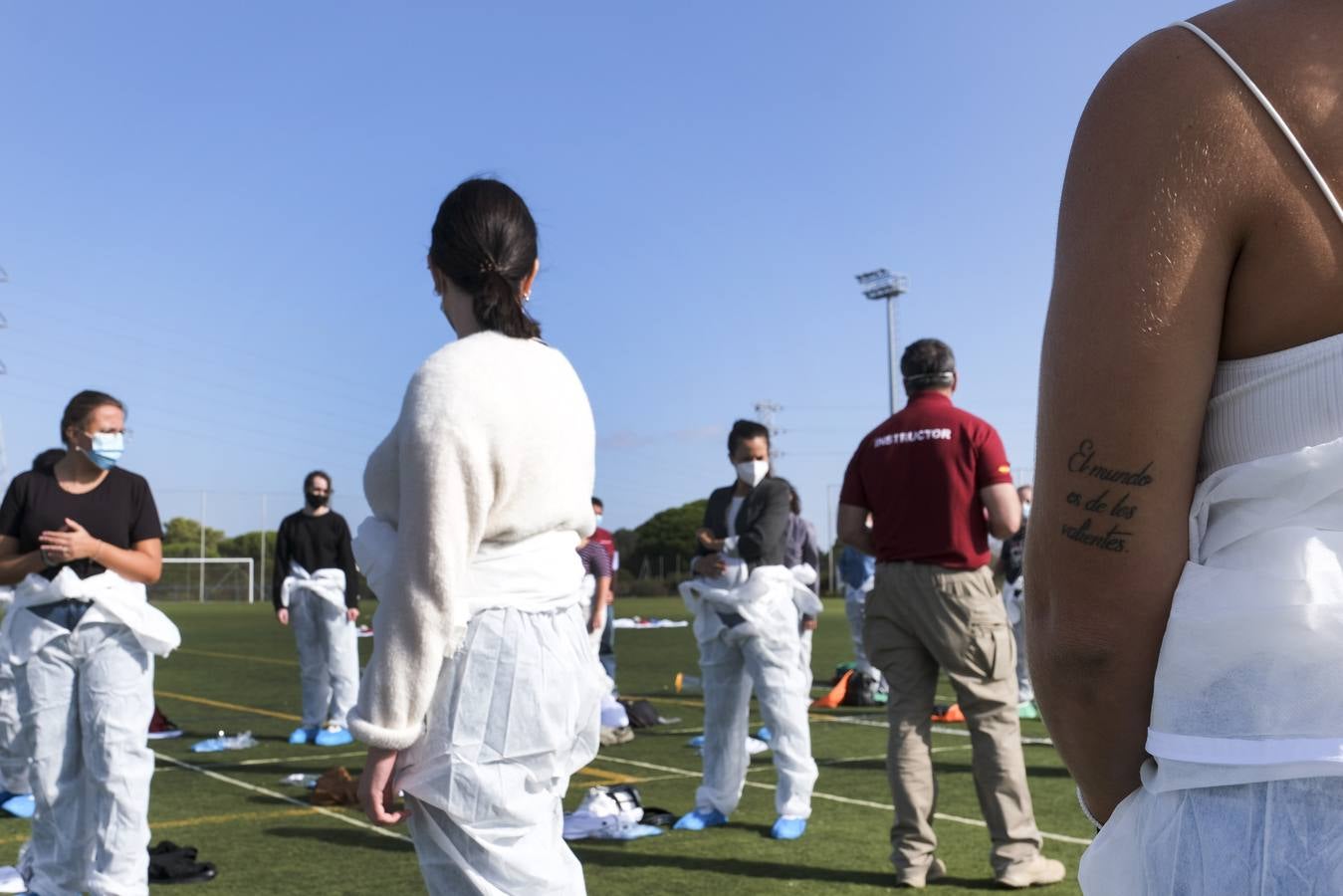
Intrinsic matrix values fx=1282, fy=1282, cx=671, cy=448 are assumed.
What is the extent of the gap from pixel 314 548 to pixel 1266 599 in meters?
10.9

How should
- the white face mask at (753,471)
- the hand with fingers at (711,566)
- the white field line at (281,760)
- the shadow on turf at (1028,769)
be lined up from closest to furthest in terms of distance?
the hand with fingers at (711,566) → the white face mask at (753,471) → the shadow on turf at (1028,769) → the white field line at (281,760)

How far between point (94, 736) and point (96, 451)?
1244 mm

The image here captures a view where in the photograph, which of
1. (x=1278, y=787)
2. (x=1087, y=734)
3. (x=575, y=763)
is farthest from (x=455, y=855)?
(x=1278, y=787)

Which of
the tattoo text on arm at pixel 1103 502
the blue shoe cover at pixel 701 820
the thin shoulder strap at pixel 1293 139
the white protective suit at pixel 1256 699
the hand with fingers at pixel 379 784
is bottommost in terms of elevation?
the blue shoe cover at pixel 701 820

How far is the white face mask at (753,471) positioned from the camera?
7.62 meters

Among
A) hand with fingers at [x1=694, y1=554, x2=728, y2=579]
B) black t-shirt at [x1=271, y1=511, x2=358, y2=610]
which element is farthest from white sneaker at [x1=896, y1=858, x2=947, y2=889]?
black t-shirt at [x1=271, y1=511, x2=358, y2=610]

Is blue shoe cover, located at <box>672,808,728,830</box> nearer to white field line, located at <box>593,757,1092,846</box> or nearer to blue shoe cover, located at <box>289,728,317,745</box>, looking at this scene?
white field line, located at <box>593,757,1092,846</box>

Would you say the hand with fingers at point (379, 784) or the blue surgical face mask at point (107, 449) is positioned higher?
the blue surgical face mask at point (107, 449)

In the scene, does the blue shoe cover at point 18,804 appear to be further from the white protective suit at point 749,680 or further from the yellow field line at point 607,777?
the white protective suit at point 749,680

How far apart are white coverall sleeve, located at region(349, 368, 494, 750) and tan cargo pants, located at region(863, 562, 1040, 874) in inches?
139

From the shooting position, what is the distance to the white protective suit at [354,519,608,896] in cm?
272

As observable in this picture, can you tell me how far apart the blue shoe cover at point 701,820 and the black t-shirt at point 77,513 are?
3179 mm

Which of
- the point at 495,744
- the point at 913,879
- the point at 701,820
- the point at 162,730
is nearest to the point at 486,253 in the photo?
the point at 495,744

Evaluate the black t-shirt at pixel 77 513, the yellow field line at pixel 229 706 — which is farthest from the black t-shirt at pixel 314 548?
the black t-shirt at pixel 77 513
